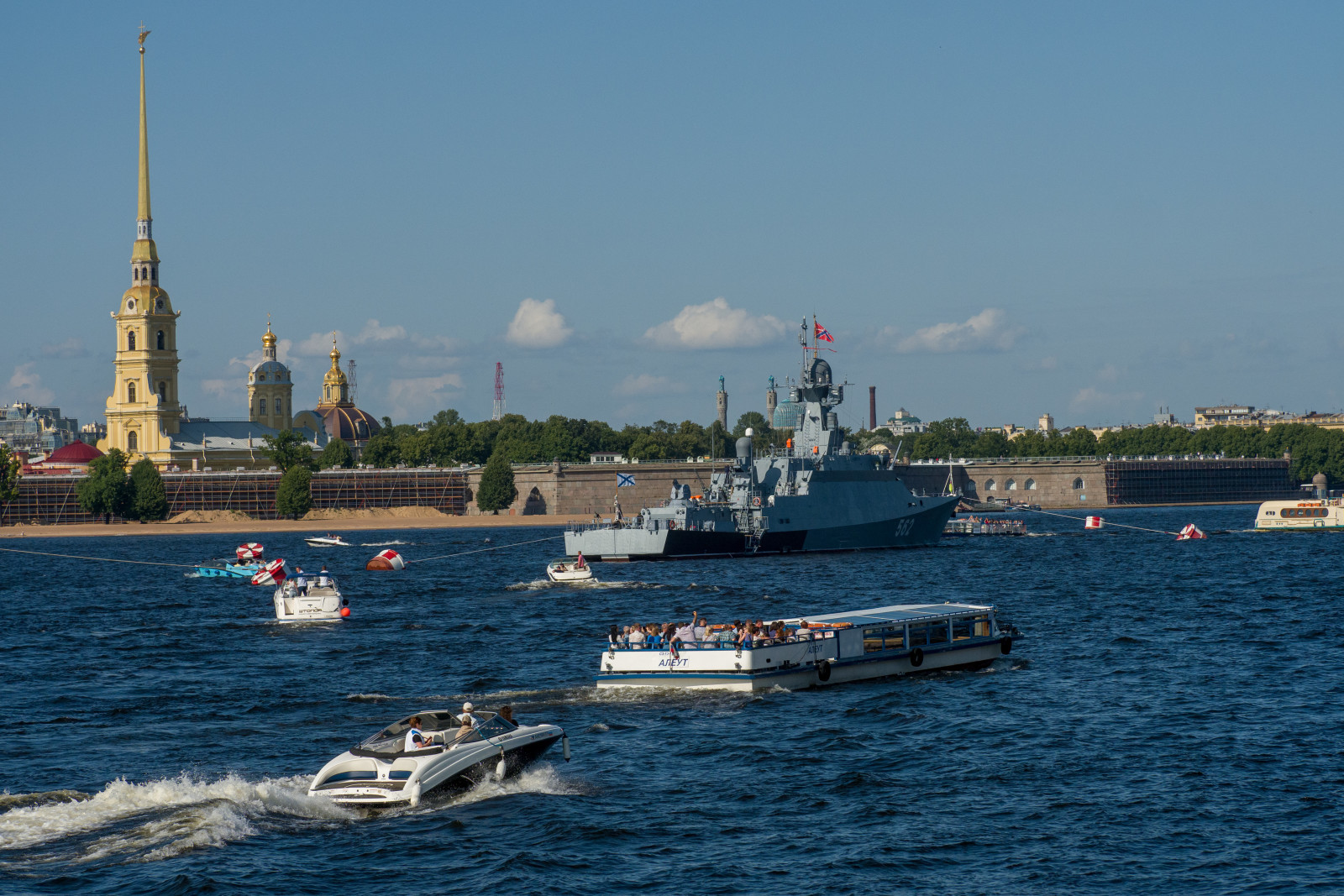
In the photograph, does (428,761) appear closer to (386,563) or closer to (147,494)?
(386,563)

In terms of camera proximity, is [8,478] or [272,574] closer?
[272,574]

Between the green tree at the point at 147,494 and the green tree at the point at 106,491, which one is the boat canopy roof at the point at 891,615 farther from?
the green tree at the point at 106,491

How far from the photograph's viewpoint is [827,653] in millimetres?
45438

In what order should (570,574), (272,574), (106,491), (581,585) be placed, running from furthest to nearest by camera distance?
1. (106,491)
2. (272,574)
3. (570,574)
4. (581,585)

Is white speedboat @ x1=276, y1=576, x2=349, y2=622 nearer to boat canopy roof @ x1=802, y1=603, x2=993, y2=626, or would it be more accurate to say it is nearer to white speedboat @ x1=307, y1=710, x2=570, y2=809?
boat canopy roof @ x1=802, y1=603, x2=993, y2=626

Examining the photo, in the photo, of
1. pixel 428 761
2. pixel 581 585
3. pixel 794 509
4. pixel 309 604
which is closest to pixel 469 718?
pixel 428 761

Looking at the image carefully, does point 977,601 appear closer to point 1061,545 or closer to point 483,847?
point 483,847

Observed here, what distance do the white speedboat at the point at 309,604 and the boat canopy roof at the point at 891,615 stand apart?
26.9 metres

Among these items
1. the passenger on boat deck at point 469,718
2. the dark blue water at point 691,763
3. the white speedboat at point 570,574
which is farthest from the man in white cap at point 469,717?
the white speedboat at point 570,574

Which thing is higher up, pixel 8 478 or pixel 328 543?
pixel 8 478

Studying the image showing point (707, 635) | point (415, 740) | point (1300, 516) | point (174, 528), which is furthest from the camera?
point (174, 528)

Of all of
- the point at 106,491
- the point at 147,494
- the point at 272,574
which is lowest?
the point at 272,574

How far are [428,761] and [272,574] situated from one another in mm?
61017

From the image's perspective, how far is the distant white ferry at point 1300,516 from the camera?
14150 centimetres
